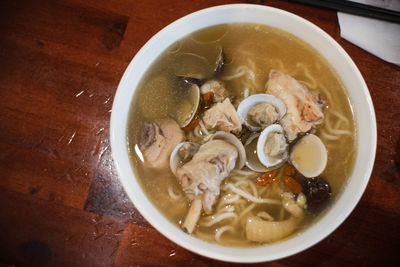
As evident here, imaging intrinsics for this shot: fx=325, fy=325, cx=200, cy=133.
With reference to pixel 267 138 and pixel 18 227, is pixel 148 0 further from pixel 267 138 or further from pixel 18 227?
pixel 18 227

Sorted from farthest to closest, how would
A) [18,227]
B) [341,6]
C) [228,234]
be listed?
[341,6] < [18,227] < [228,234]

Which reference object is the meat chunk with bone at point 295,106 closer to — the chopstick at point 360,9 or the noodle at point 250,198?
the noodle at point 250,198

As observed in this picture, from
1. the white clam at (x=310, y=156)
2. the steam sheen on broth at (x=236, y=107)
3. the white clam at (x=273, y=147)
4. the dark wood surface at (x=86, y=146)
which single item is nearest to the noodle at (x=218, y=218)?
the steam sheen on broth at (x=236, y=107)

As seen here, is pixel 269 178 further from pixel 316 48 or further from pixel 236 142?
pixel 316 48

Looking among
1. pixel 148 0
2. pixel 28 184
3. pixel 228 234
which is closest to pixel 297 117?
pixel 228 234

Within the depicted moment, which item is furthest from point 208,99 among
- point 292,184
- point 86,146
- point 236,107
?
point 86,146
